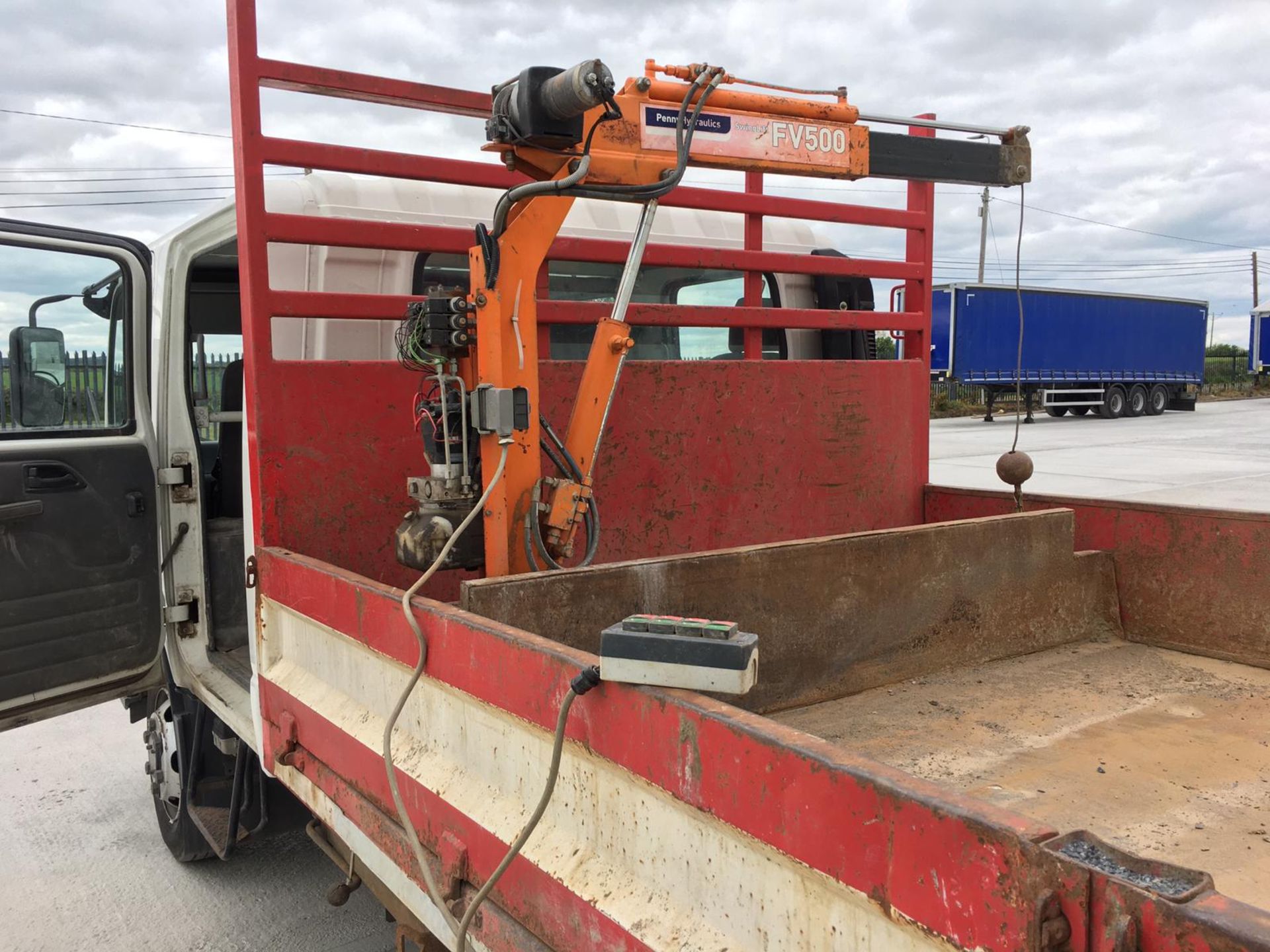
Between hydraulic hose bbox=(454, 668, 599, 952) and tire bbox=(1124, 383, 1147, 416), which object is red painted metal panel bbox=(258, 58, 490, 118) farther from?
tire bbox=(1124, 383, 1147, 416)

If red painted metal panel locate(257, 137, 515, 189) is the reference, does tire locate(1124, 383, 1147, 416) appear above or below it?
below

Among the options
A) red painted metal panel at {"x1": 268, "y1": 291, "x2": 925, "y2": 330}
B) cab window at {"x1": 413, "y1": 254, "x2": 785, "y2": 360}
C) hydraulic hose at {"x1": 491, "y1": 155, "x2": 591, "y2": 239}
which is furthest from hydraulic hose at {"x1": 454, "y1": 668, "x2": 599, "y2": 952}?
cab window at {"x1": 413, "y1": 254, "x2": 785, "y2": 360}

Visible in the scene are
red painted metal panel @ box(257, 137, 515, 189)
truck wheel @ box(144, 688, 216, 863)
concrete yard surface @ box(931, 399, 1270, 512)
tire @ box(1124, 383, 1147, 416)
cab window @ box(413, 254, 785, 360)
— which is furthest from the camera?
tire @ box(1124, 383, 1147, 416)

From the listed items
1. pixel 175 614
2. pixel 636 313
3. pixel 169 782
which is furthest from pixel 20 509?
pixel 636 313

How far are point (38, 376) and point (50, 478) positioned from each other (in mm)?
347

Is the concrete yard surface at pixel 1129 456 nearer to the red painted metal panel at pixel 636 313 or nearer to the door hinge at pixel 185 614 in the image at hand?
the red painted metal panel at pixel 636 313

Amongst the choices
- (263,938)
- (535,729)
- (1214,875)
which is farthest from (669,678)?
(263,938)

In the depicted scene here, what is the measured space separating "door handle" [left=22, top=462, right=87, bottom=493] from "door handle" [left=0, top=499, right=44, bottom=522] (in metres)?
0.04

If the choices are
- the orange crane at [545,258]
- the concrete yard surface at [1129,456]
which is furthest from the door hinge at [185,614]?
the concrete yard surface at [1129,456]

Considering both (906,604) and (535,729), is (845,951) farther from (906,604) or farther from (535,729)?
(906,604)

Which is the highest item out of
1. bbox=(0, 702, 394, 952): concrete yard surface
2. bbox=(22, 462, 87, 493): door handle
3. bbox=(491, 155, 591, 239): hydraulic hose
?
bbox=(491, 155, 591, 239): hydraulic hose

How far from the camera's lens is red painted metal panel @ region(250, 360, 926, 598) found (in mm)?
2918

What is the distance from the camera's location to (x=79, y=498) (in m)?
3.12

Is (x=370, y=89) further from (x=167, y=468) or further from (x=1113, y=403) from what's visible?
(x=1113, y=403)
